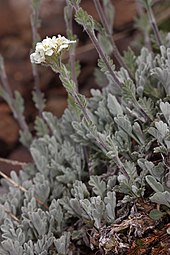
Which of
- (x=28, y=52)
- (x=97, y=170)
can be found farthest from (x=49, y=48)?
(x=28, y=52)

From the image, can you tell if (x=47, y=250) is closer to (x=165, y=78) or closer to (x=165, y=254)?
(x=165, y=254)

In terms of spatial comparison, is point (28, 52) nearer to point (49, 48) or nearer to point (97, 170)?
point (97, 170)

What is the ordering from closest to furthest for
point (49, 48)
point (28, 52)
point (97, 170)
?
point (49, 48) → point (97, 170) → point (28, 52)

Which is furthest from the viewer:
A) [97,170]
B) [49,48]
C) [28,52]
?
[28,52]

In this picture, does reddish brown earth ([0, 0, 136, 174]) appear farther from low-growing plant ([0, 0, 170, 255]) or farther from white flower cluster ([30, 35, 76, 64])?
white flower cluster ([30, 35, 76, 64])

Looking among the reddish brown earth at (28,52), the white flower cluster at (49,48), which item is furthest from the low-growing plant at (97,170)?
the reddish brown earth at (28,52)

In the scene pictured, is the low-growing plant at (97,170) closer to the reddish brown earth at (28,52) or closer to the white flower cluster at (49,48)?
the white flower cluster at (49,48)

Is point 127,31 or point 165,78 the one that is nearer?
point 165,78

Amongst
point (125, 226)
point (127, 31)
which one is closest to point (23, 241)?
point (125, 226)

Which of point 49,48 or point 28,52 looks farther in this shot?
point 28,52
